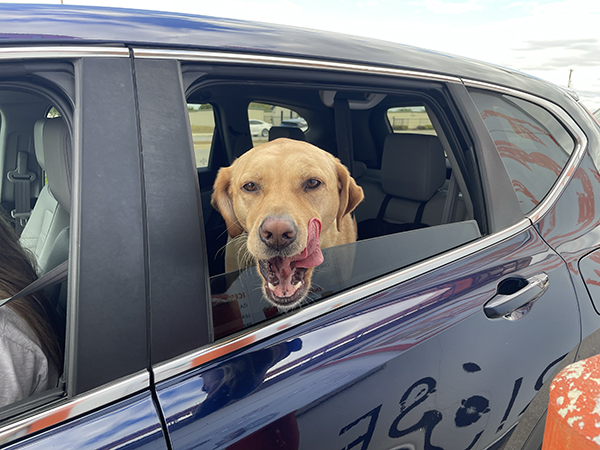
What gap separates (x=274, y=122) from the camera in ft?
5.77

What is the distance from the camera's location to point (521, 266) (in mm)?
1353

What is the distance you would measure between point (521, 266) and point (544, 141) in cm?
66

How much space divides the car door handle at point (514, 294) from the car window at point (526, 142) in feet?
1.04

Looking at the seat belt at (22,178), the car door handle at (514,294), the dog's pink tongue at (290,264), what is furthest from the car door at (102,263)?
the seat belt at (22,178)

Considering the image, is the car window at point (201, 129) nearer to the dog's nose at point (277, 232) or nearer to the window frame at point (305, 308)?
the window frame at point (305, 308)

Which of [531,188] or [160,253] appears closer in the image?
[160,253]

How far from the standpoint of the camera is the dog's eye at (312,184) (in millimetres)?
1420

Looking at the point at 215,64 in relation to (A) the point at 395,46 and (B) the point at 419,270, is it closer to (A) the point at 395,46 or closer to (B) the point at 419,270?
(A) the point at 395,46

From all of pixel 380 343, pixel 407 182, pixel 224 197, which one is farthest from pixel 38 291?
pixel 407 182

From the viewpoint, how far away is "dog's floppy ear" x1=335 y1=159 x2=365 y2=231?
1.55 metres

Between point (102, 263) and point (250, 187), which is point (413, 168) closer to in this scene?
point (250, 187)

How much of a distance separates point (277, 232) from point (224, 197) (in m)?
0.42

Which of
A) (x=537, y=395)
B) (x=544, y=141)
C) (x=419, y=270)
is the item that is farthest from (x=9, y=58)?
(x=544, y=141)

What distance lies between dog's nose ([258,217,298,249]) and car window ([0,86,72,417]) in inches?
19.1
